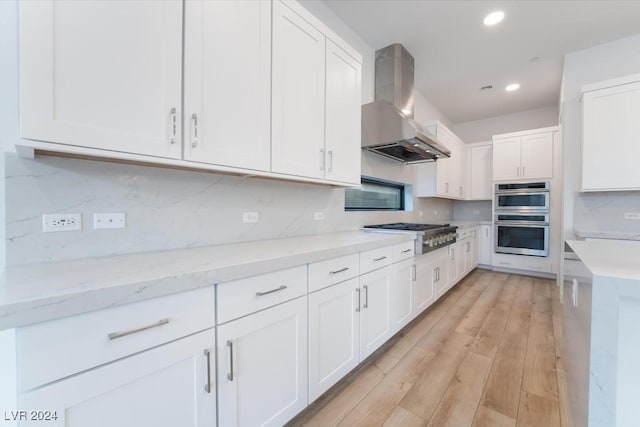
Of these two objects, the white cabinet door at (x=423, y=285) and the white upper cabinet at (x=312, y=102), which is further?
the white cabinet door at (x=423, y=285)

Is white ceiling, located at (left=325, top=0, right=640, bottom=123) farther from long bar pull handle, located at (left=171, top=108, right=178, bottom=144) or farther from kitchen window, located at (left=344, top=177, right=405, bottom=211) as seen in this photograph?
long bar pull handle, located at (left=171, top=108, right=178, bottom=144)

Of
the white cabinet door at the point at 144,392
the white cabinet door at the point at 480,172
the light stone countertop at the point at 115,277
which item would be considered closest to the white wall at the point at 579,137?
the white cabinet door at the point at 480,172

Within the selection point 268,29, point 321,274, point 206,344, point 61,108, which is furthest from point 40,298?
point 268,29

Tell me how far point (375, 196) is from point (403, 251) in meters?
1.11

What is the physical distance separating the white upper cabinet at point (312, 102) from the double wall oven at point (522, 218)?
3658mm

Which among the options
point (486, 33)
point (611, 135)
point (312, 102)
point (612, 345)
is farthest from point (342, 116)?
point (611, 135)

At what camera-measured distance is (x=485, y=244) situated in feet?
15.8

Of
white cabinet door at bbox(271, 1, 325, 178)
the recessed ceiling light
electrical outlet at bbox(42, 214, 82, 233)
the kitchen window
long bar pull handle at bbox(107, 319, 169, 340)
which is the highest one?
the recessed ceiling light

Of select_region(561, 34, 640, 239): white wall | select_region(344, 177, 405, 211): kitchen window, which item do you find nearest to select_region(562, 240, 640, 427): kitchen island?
select_region(344, 177, 405, 211): kitchen window

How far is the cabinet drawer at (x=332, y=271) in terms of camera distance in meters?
1.41

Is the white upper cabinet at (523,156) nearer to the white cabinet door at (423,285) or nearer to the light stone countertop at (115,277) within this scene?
the white cabinet door at (423,285)

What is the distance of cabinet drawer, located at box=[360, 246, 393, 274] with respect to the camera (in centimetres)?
179

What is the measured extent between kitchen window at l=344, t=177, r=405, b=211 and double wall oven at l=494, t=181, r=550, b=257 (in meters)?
2.10

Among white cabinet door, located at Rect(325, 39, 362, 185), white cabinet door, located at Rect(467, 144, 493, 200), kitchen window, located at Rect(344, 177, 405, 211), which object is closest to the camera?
white cabinet door, located at Rect(325, 39, 362, 185)
